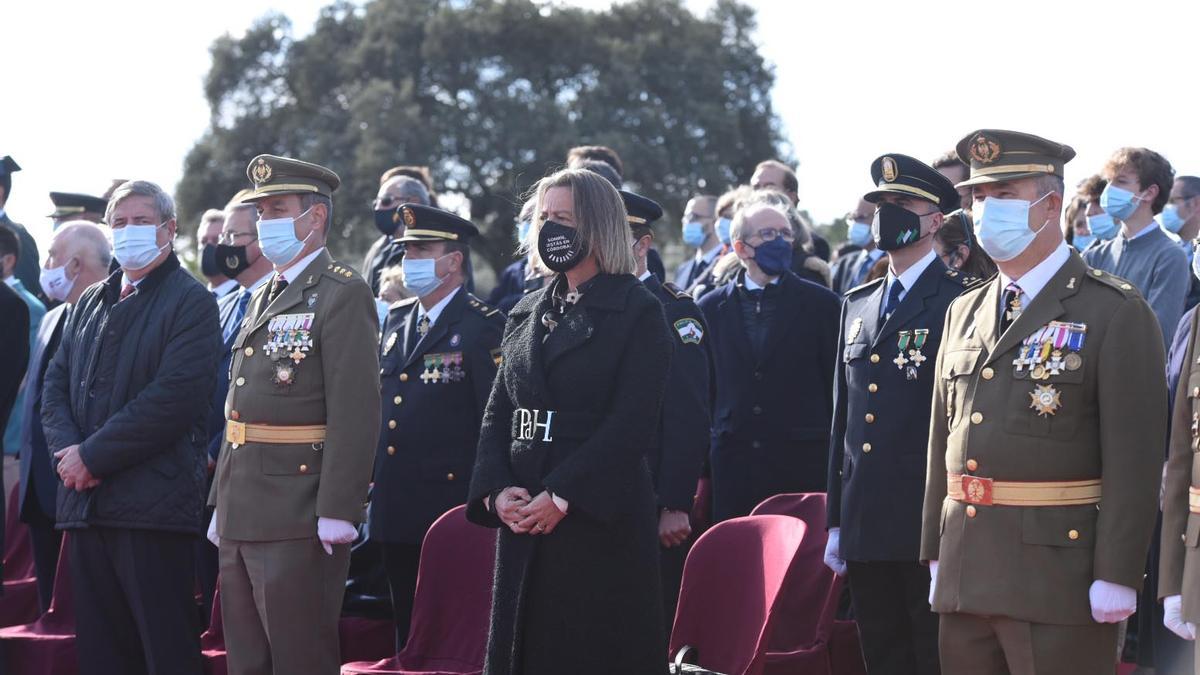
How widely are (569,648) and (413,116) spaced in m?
31.4

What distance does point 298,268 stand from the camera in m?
5.62

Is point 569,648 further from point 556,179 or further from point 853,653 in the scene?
point 853,653

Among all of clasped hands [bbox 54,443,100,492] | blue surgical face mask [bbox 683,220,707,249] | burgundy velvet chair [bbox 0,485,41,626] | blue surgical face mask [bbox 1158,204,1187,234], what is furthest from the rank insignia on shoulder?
blue surgical face mask [bbox 683,220,707,249]

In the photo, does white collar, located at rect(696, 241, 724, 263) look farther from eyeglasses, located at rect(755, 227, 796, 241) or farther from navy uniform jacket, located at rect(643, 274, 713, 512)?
navy uniform jacket, located at rect(643, 274, 713, 512)

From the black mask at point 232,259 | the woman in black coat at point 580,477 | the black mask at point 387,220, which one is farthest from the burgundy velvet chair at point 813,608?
the black mask at point 387,220

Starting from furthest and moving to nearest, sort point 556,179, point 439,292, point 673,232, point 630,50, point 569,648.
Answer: point 630,50 < point 673,232 < point 439,292 < point 556,179 < point 569,648

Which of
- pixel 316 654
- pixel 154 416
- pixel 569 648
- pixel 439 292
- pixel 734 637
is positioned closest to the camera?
pixel 569 648

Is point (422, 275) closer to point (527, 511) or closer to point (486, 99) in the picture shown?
point (527, 511)

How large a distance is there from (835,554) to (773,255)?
77.6 inches

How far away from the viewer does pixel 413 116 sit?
114 feet

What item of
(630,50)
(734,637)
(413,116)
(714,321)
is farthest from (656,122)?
(734,637)

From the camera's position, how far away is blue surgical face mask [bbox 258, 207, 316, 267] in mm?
5609

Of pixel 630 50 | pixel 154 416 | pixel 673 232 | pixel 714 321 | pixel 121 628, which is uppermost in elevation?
pixel 630 50

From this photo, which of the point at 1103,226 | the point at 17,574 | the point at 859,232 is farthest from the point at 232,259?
the point at 1103,226
